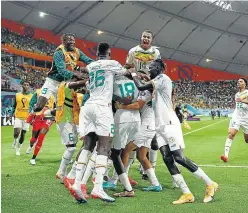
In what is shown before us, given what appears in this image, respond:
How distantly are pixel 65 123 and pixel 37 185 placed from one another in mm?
1226

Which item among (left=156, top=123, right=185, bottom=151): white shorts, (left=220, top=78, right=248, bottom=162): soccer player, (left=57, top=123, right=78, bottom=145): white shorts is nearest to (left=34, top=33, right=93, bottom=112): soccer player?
(left=57, top=123, right=78, bottom=145): white shorts

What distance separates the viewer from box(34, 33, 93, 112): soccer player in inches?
269

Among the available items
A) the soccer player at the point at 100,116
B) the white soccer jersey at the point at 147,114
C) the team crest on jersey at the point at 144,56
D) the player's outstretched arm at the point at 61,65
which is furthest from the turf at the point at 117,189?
the team crest on jersey at the point at 144,56

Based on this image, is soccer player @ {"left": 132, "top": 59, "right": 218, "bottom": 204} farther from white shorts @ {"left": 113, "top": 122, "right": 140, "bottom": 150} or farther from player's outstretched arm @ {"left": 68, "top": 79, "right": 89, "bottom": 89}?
player's outstretched arm @ {"left": 68, "top": 79, "right": 89, "bottom": 89}

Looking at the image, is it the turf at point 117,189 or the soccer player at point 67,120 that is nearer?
the turf at point 117,189

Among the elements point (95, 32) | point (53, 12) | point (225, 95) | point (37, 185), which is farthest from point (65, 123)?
point (225, 95)

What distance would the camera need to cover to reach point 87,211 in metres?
5.09

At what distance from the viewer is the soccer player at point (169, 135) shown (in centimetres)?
573

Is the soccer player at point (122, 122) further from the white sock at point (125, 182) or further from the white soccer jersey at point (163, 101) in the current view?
the white soccer jersey at point (163, 101)

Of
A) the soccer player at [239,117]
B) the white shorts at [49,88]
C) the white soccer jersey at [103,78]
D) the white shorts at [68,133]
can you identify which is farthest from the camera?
the soccer player at [239,117]

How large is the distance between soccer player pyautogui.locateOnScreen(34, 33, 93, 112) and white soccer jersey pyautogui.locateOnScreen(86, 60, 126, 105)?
741 mm

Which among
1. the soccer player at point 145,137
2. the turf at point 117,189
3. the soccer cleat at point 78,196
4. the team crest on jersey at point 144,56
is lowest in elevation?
the turf at point 117,189

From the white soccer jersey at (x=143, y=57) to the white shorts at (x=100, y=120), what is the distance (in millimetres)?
1770

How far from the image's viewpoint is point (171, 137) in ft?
18.9
